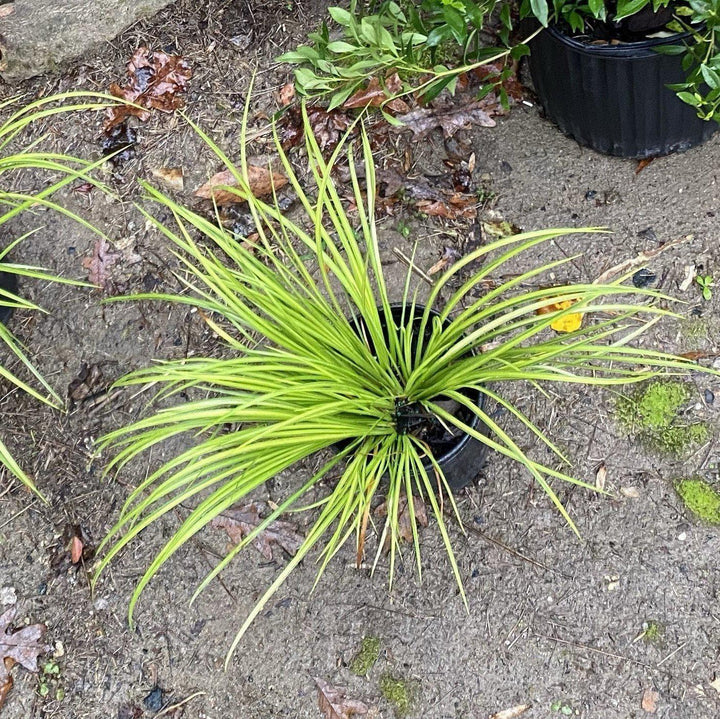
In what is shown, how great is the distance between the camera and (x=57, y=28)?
2197 millimetres

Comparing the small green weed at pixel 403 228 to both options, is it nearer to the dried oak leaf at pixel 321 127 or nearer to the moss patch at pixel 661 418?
the dried oak leaf at pixel 321 127

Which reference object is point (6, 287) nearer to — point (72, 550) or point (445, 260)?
point (72, 550)

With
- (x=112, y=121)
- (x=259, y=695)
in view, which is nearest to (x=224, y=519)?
(x=259, y=695)

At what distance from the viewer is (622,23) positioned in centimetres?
158

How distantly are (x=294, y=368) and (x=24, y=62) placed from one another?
1689 mm

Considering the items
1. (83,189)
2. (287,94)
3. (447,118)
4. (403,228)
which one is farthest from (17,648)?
(447,118)

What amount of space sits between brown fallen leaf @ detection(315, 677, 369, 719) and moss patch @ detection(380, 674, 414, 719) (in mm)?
55

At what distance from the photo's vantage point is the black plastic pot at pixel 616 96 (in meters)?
1.57

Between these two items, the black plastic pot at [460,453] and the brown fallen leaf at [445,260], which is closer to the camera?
the black plastic pot at [460,453]

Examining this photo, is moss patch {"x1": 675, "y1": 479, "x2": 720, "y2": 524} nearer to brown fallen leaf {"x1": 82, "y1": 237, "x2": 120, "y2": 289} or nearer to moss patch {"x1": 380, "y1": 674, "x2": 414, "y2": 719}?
moss patch {"x1": 380, "y1": 674, "x2": 414, "y2": 719}

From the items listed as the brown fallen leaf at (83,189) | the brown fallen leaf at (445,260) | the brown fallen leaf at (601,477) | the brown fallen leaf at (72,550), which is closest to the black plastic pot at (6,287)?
the brown fallen leaf at (83,189)

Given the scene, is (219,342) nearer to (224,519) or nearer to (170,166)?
(224,519)

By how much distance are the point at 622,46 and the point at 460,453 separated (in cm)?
94

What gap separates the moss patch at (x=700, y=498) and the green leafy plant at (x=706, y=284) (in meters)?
0.45
